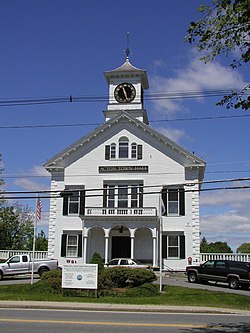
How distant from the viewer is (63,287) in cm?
2048

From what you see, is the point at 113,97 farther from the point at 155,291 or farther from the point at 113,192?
the point at 155,291

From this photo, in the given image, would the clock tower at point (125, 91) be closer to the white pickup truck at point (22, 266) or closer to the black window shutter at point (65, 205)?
the black window shutter at point (65, 205)

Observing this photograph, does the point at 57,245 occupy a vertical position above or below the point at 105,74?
below

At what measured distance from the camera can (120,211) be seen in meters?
36.0

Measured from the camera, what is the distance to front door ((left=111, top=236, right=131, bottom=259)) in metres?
37.3

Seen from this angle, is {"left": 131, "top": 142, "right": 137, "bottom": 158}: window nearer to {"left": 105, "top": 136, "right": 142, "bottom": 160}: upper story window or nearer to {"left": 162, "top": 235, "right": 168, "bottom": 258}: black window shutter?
{"left": 105, "top": 136, "right": 142, "bottom": 160}: upper story window

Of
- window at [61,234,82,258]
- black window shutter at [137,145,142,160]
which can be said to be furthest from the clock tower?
window at [61,234,82,258]

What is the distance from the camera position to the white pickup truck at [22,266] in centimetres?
3091

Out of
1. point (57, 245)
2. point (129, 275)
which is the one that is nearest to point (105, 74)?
point (57, 245)

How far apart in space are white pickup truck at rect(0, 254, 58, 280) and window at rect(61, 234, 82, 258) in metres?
4.86

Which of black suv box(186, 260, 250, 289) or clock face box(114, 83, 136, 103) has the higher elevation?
clock face box(114, 83, 136, 103)

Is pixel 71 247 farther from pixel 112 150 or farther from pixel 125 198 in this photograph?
pixel 112 150

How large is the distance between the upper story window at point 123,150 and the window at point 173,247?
7373 millimetres

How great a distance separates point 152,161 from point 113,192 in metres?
4.16
